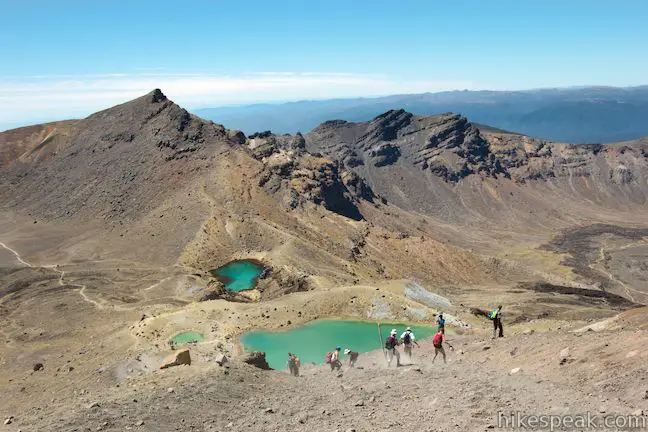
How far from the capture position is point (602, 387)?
2027cm

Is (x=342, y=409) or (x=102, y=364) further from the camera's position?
(x=102, y=364)

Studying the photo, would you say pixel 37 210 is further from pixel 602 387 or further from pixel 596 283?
pixel 596 283

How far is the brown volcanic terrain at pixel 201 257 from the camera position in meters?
45.2

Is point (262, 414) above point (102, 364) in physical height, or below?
above

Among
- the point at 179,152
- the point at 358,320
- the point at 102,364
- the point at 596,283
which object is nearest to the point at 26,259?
the point at 179,152

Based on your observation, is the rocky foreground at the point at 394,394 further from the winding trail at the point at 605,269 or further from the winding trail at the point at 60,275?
the winding trail at the point at 605,269

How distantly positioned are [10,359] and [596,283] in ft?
385

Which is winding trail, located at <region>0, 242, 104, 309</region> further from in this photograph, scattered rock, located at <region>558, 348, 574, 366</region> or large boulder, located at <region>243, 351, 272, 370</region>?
scattered rock, located at <region>558, 348, 574, 366</region>

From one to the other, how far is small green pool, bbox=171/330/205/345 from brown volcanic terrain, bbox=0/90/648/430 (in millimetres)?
951

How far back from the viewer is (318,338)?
44781mm

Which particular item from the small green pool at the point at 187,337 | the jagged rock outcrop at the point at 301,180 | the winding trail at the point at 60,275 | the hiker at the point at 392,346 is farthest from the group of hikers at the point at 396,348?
the jagged rock outcrop at the point at 301,180

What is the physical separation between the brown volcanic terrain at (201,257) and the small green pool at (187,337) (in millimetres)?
951

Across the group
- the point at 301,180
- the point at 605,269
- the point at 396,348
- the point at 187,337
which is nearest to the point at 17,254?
the point at 301,180

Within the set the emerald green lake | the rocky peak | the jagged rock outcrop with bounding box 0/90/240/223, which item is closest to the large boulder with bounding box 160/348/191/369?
the emerald green lake
